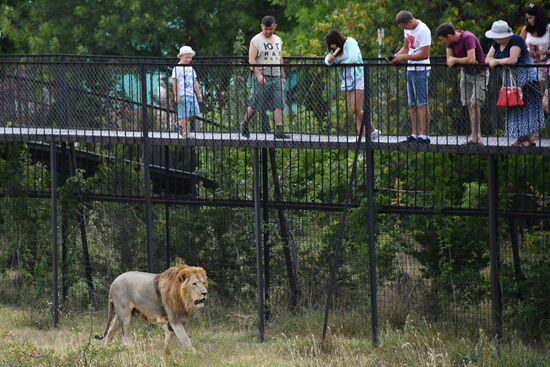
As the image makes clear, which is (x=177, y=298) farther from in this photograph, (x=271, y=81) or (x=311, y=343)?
(x=271, y=81)

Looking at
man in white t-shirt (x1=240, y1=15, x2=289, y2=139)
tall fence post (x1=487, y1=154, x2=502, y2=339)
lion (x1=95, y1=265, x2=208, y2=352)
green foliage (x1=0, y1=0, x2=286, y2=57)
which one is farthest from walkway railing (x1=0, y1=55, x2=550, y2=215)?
green foliage (x1=0, y1=0, x2=286, y2=57)

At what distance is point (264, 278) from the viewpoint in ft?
70.2

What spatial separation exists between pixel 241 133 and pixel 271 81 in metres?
0.77

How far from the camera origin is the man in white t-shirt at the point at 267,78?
1962cm

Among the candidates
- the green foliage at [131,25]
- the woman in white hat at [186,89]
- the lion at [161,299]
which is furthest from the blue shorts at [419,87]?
the green foliage at [131,25]

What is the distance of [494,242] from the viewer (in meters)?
18.6

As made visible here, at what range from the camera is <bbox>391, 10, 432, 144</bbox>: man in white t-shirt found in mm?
18359

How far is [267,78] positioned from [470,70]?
2.82 meters

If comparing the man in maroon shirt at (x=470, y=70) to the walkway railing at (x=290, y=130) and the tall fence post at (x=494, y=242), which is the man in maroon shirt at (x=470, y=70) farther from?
the tall fence post at (x=494, y=242)

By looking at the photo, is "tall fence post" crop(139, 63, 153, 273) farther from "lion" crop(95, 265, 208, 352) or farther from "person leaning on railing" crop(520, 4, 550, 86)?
"person leaning on railing" crop(520, 4, 550, 86)

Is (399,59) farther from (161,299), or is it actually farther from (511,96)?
(161,299)

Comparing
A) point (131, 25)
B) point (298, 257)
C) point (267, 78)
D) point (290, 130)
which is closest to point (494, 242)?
point (290, 130)

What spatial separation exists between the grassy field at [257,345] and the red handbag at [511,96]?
8.55 feet

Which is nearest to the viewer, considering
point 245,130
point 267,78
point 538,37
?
point 538,37
